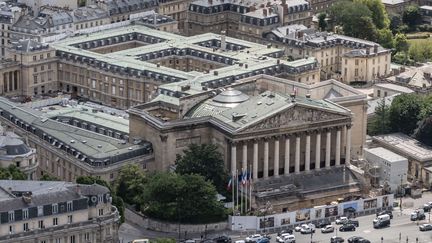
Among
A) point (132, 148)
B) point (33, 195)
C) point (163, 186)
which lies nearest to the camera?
point (33, 195)

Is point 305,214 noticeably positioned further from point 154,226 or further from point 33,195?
point 33,195

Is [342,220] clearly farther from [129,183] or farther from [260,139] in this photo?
[129,183]

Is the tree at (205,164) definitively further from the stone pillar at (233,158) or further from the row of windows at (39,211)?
the row of windows at (39,211)

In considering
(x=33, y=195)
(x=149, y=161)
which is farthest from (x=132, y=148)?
(x=33, y=195)

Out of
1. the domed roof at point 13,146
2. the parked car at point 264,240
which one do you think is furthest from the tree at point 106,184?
the parked car at point 264,240

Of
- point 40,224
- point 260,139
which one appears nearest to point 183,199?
point 260,139

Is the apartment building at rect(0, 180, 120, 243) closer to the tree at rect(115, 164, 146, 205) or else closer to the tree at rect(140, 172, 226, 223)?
the tree at rect(140, 172, 226, 223)
